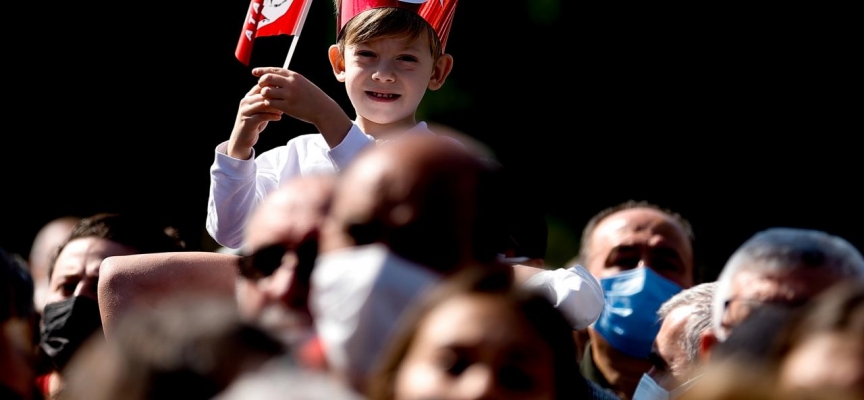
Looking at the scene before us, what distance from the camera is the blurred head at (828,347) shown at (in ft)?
8.45

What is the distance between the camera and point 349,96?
14.4 ft

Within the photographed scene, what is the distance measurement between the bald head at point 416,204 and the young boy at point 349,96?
116cm

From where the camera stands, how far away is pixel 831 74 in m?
8.97

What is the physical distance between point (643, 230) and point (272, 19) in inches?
60.6

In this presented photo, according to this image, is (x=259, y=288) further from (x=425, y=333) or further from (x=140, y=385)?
(x=140, y=385)

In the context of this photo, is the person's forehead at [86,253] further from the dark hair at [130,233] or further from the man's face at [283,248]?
the man's face at [283,248]

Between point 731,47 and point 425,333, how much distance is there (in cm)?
690

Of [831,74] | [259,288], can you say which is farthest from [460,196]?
[831,74]

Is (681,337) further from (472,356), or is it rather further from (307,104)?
(472,356)

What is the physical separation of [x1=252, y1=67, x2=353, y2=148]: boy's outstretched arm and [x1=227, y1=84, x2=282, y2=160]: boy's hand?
1.9 inches

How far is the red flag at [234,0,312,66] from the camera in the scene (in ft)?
14.9

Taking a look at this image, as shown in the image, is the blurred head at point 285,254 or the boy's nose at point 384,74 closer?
the blurred head at point 285,254

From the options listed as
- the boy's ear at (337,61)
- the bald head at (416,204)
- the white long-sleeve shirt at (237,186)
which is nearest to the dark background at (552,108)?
the boy's ear at (337,61)

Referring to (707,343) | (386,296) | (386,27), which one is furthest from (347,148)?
(386,296)
